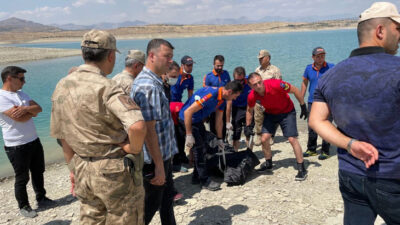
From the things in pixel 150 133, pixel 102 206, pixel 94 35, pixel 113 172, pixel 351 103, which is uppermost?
pixel 94 35

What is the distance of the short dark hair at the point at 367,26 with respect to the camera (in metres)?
1.83

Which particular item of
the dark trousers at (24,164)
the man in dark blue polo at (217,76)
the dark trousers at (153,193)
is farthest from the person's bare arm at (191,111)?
the man in dark blue polo at (217,76)

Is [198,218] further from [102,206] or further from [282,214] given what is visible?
[102,206]

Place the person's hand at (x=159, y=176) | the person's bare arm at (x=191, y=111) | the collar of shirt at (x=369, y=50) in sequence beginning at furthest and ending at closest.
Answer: the person's bare arm at (x=191, y=111) → the person's hand at (x=159, y=176) → the collar of shirt at (x=369, y=50)

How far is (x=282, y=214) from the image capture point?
3914 millimetres

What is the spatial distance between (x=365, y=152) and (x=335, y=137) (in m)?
0.21

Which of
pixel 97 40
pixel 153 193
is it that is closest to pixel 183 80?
pixel 153 193

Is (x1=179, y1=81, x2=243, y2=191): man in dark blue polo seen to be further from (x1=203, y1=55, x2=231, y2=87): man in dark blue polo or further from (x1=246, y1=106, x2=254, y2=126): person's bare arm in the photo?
(x1=203, y1=55, x2=231, y2=87): man in dark blue polo

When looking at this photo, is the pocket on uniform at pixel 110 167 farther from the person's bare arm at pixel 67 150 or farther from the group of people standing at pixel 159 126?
the person's bare arm at pixel 67 150

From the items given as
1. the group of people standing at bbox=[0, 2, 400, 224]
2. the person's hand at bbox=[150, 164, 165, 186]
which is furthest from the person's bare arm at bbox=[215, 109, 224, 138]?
the person's hand at bbox=[150, 164, 165, 186]

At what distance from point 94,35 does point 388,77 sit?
6.57ft

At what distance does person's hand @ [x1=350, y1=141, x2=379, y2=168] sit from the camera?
176 centimetres

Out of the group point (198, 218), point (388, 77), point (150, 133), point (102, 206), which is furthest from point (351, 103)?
point (198, 218)

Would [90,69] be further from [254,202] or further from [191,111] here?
[254,202]
